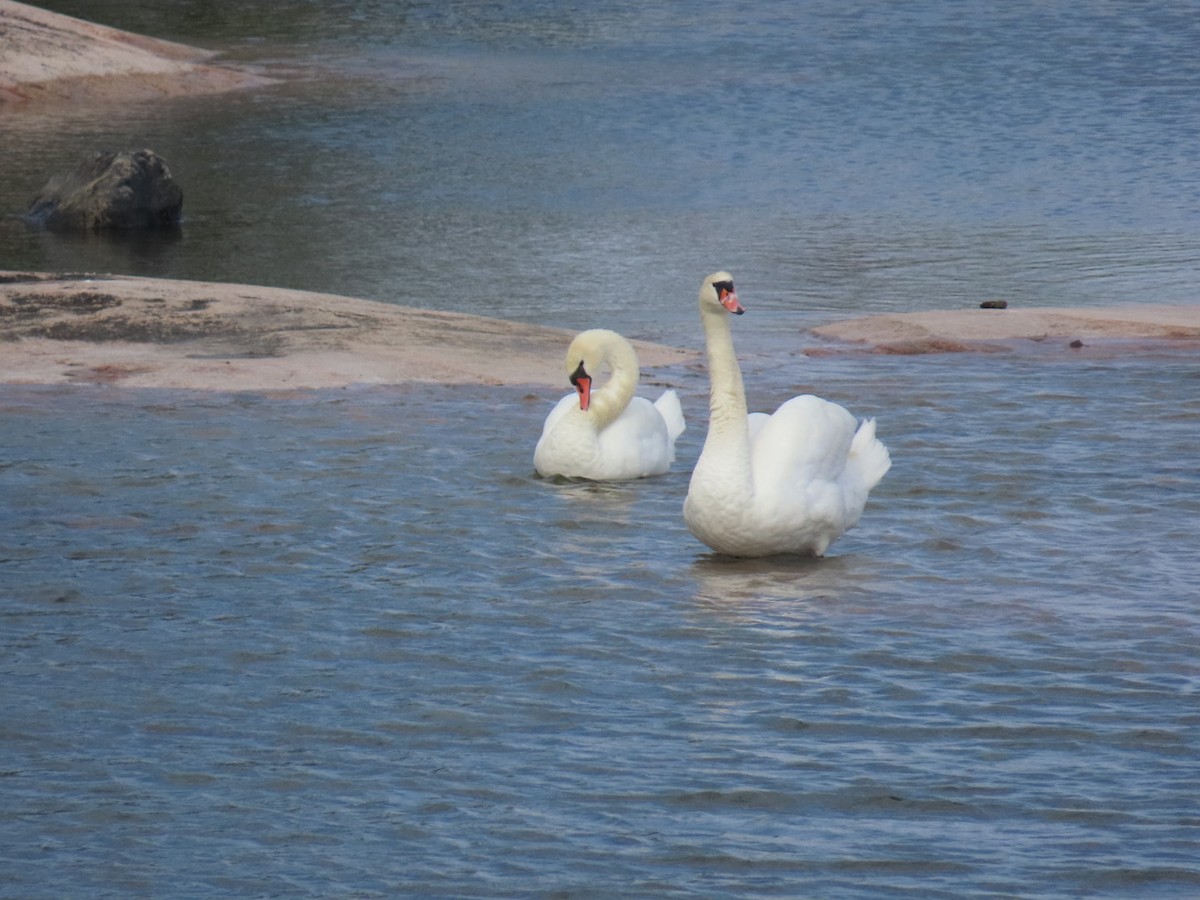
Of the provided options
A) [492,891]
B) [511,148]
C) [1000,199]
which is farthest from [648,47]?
[492,891]

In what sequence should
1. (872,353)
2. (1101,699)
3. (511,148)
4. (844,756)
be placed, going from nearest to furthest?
(844,756), (1101,699), (872,353), (511,148)

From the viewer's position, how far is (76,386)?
12.0m

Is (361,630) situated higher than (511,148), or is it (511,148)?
(511,148)

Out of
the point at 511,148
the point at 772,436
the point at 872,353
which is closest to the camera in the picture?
the point at 772,436

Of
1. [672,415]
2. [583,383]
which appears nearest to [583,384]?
[583,383]

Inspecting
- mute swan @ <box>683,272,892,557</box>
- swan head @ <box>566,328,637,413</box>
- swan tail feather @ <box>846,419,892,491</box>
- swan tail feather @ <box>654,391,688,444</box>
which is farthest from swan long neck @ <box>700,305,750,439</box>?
swan tail feather @ <box>654,391,688,444</box>

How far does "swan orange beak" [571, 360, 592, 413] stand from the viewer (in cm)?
974

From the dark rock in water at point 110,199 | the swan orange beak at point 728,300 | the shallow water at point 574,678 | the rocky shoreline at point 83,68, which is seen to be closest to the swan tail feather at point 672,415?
the shallow water at point 574,678

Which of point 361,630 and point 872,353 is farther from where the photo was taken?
point 872,353

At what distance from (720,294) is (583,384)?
165 centimetres

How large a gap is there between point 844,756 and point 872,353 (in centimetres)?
789

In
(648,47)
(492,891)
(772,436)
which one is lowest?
(492,891)

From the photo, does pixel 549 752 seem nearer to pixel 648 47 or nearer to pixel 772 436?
pixel 772 436

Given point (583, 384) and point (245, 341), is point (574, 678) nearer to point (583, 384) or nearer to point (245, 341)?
point (583, 384)
